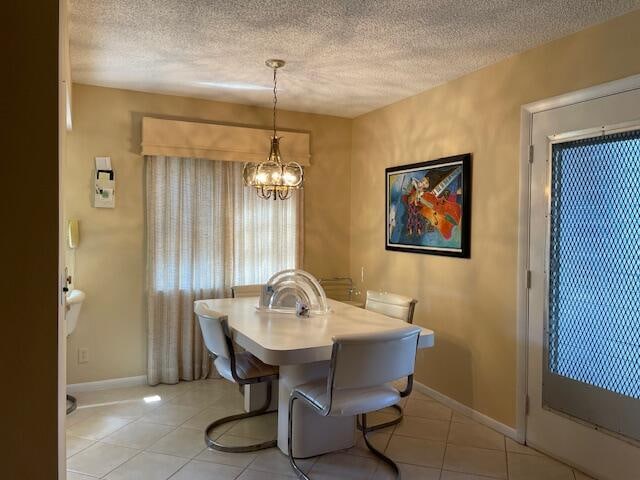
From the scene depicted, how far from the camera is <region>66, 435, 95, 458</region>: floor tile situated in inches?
106

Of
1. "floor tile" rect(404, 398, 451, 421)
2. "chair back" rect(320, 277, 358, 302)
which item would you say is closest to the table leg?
"floor tile" rect(404, 398, 451, 421)

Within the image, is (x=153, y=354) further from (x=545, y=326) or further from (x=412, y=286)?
(x=545, y=326)

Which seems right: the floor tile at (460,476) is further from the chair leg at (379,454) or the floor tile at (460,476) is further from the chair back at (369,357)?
the chair back at (369,357)

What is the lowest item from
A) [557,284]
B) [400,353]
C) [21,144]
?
[400,353]

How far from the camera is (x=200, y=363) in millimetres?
4000

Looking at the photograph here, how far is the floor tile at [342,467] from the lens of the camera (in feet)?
8.07

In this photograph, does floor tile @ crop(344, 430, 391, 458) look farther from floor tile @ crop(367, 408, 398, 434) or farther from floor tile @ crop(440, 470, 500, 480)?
floor tile @ crop(440, 470, 500, 480)

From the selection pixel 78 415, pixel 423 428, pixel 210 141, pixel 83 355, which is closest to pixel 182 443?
pixel 78 415

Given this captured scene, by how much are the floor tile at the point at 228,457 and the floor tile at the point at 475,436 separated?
1.24 meters

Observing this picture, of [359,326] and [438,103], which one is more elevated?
[438,103]

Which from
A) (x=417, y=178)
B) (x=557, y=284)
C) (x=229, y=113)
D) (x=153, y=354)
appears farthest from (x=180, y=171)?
(x=557, y=284)

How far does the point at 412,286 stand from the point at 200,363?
6.39 feet

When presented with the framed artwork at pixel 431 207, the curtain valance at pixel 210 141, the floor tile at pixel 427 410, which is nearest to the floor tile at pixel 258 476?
the floor tile at pixel 427 410

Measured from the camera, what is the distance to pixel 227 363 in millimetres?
2738
